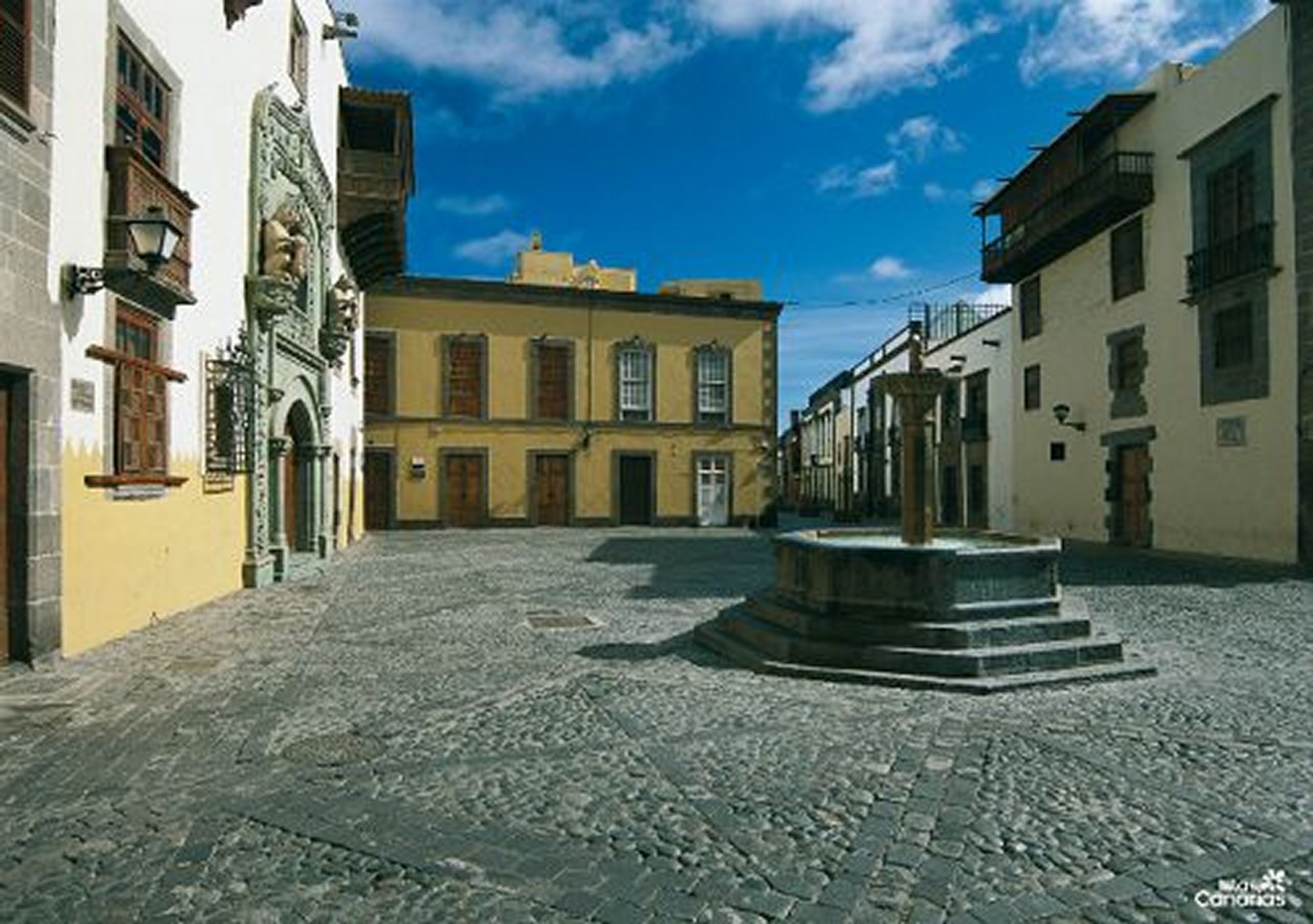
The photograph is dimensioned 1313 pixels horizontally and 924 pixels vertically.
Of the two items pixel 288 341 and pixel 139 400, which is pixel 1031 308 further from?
pixel 139 400

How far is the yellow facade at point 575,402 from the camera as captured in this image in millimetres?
25469

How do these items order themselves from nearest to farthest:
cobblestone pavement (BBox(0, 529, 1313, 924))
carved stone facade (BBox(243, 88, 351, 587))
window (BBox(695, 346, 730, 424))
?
1. cobblestone pavement (BBox(0, 529, 1313, 924))
2. carved stone facade (BBox(243, 88, 351, 587))
3. window (BBox(695, 346, 730, 424))

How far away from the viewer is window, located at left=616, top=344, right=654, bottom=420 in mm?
27359

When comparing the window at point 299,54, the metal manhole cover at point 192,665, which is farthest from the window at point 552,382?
the metal manhole cover at point 192,665

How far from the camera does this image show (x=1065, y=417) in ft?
69.1

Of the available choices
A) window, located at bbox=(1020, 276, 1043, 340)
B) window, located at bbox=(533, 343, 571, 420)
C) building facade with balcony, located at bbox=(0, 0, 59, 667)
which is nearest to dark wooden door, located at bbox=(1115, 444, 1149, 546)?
window, located at bbox=(1020, 276, 1043, 340)

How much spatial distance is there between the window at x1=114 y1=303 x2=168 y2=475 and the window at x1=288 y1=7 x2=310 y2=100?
284 inches

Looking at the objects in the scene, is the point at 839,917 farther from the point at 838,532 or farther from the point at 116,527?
the point at 116,527

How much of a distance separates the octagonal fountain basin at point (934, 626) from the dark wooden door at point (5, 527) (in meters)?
5.69

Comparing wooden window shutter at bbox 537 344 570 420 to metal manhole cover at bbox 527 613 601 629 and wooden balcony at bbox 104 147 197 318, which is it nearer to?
metal manhole cover at bbox 527 613 601 629

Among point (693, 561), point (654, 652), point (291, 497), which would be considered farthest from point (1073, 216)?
point (291, 497)

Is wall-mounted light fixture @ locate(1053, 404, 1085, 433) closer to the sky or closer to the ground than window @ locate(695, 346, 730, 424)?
closer to the ground

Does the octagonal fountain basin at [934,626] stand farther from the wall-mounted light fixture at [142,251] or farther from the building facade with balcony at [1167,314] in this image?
the building facade with balcony at [1167,314]

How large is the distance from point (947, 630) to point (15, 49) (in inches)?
329
